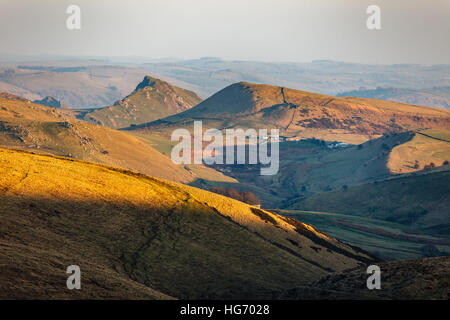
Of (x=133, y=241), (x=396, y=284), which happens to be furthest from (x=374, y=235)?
(x=396, y=284)

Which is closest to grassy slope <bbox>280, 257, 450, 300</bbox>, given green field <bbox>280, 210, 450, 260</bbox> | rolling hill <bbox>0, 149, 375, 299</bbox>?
rolling hill <bbox>0, 149, 375, 299</bbox>

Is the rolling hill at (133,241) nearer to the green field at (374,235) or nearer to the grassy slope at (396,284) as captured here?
the grassy slope at (396,284)

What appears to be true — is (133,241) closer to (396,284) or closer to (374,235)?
Answer: (396,284)

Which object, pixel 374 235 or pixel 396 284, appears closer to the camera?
pixel 396 284

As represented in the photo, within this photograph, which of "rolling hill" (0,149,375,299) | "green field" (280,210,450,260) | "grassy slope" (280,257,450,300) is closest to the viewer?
"rolling hill" (0,149,375,299)

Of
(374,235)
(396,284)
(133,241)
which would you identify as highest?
(396,284)

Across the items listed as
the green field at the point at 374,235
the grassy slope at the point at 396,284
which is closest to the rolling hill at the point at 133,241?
the grassy slope at the point at 396,284

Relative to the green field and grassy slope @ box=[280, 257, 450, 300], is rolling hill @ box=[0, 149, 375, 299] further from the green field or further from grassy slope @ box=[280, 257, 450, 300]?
the green field
